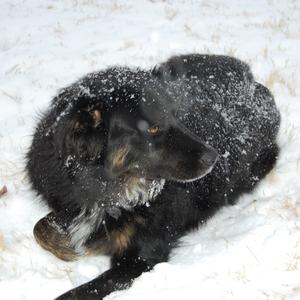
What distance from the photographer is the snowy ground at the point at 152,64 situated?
3.66 metres

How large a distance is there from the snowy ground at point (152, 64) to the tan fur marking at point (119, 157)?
0.89 metres

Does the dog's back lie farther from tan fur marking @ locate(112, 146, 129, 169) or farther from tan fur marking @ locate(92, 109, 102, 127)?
tan fur marking @ locate(92, 109, 102, 127)

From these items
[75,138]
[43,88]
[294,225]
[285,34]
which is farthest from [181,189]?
[285,34]

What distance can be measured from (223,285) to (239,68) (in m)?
2.57

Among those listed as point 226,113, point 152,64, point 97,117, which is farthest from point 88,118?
point 152,64

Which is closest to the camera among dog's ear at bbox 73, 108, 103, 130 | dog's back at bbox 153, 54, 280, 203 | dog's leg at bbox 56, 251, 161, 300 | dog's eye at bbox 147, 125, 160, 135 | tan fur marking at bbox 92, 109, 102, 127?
dog's ear at bbox 73, 108, 103, 130

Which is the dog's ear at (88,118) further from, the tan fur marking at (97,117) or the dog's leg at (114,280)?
the dog's leg at (114,280)

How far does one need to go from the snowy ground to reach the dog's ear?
4.13 ft

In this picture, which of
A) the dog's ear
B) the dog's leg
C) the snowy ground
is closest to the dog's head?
the dog's ear

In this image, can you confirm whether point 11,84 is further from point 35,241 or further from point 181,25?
point 181,25

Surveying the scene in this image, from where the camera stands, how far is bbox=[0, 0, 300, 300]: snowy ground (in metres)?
3.66

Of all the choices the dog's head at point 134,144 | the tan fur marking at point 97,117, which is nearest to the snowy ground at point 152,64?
the dog's head at point 134,144

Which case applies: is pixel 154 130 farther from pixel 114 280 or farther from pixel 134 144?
pixel 114 280

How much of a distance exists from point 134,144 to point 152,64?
395 cm
